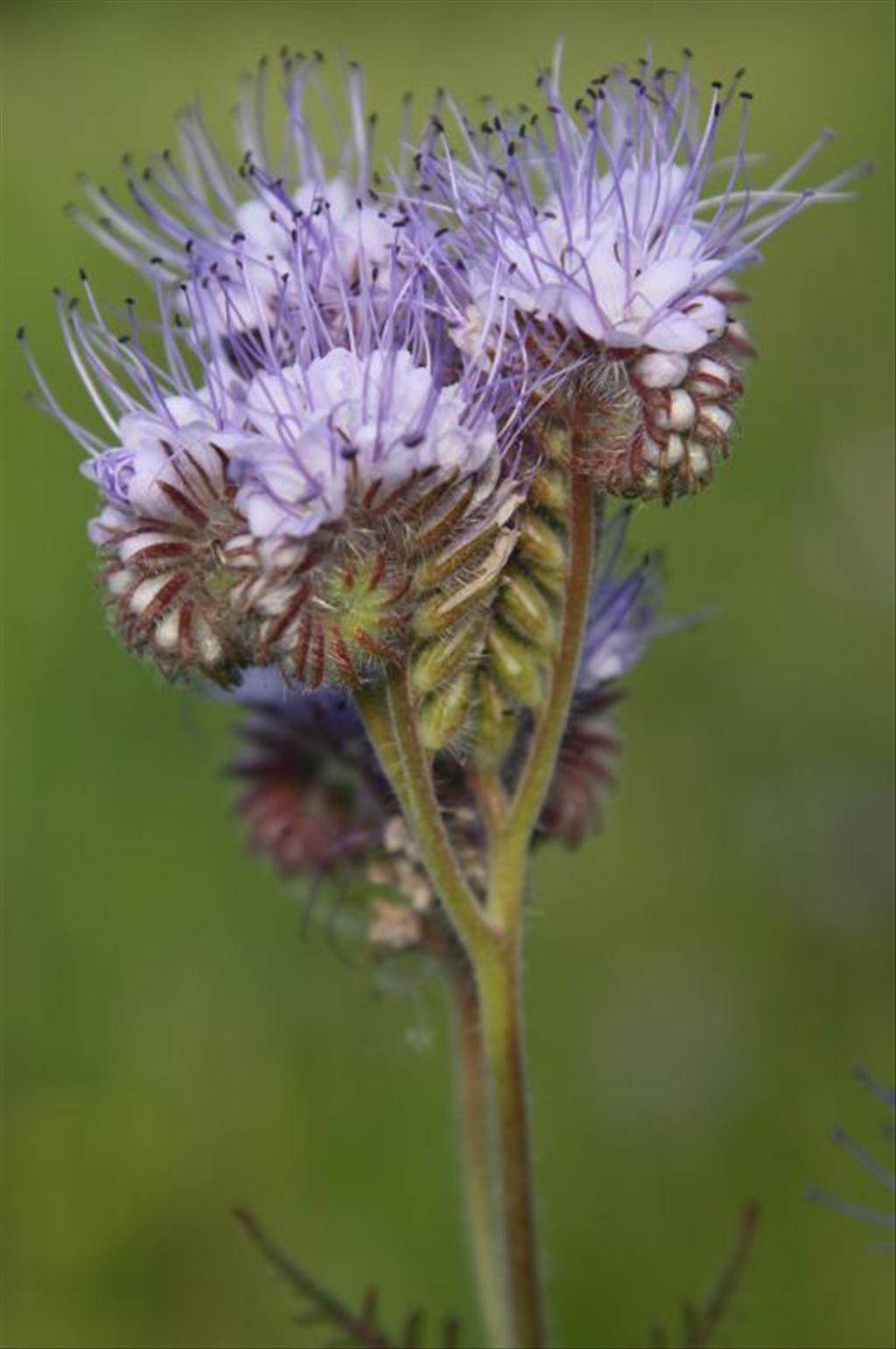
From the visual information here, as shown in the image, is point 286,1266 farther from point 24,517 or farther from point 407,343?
point 24,517

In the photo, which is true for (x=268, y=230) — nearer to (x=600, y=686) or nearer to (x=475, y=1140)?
(x=600, y=686)

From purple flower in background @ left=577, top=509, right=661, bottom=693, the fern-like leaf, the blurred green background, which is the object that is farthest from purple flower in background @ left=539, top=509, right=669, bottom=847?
the blurred green background

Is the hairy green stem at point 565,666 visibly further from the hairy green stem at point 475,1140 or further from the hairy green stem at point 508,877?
the hairy green stem at point 475,1140

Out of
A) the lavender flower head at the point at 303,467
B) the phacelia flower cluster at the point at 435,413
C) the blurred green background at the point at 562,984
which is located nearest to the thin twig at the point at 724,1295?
the phacelia flower cluster at the point at 435,413

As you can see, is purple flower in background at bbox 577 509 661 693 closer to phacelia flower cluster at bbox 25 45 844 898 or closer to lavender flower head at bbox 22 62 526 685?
phacelia flower cluster at bbox 25 45 844 898

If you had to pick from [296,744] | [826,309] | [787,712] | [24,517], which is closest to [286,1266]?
[296,744]

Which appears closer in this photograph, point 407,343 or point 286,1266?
point 407,343
